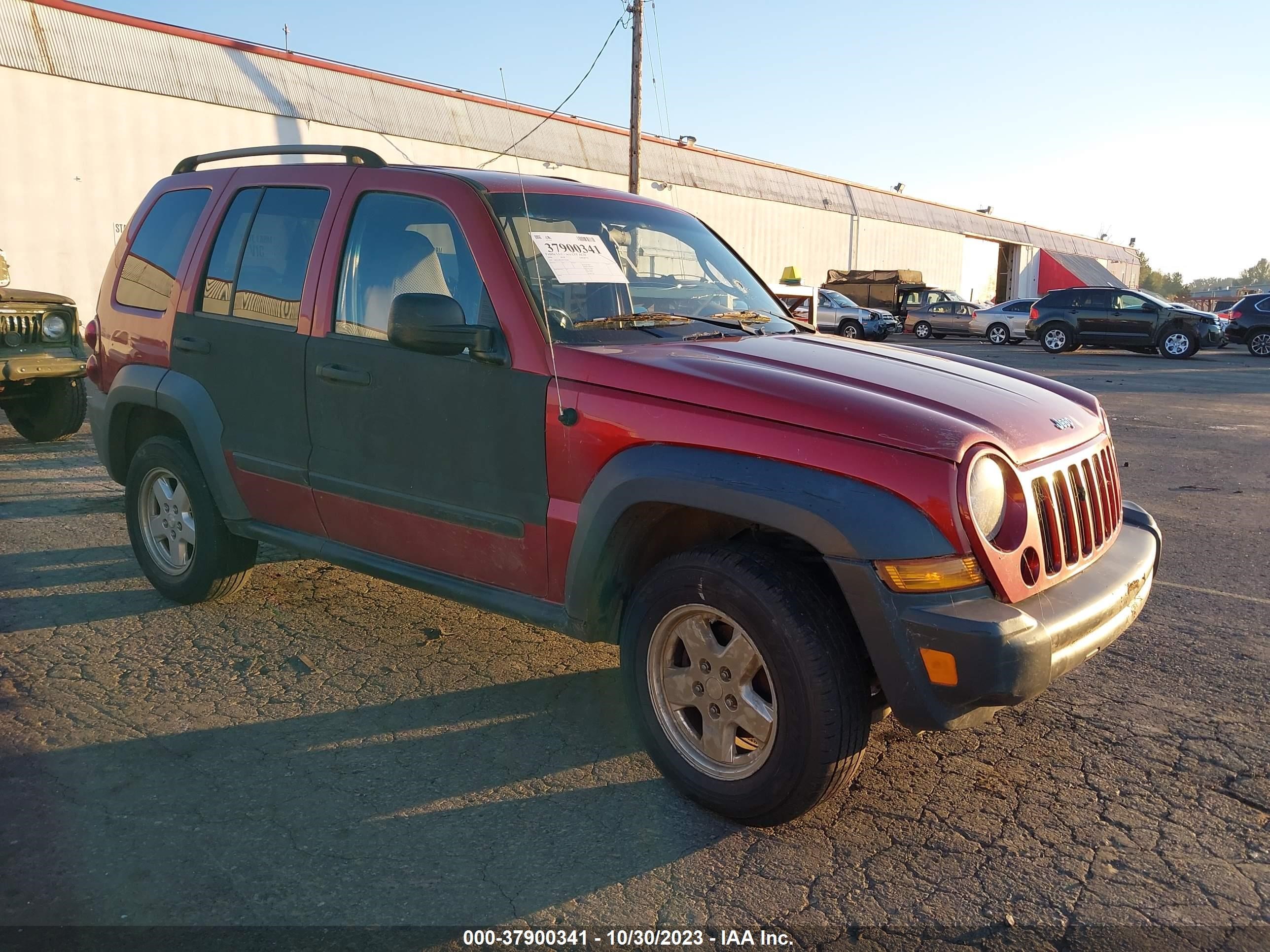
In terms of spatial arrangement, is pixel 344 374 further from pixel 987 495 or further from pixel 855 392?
pixel 987 495

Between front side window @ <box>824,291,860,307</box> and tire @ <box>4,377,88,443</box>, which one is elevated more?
front side window @ <box>824,291,860,307</box>

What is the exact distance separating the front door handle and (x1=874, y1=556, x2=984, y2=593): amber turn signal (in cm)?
209

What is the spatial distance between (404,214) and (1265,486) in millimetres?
7459

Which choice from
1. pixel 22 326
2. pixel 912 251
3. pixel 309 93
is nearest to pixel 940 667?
pixel 22 326

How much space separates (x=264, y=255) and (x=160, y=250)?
0.90 m

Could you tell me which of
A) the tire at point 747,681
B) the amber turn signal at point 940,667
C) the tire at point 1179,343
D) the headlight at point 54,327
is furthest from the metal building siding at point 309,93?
the amber turn signal at point 940,667

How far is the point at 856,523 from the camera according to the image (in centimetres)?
272

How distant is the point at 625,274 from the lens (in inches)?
153

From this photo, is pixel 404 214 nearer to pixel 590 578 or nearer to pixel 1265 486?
pixel 590 578

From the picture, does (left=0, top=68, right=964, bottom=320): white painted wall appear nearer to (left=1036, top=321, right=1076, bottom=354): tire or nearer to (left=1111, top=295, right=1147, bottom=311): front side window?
(left=1036, top=321, right=1076, bottom=354): tire

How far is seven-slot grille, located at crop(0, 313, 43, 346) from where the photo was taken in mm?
8523

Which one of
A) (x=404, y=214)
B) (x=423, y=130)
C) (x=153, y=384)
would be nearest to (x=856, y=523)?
(x=404, y=214)

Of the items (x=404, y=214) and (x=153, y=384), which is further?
(x=153, y=384)

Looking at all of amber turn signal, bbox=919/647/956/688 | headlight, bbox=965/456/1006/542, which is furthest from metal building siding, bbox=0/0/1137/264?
amber turn signal, bbox=919/647/956/688
